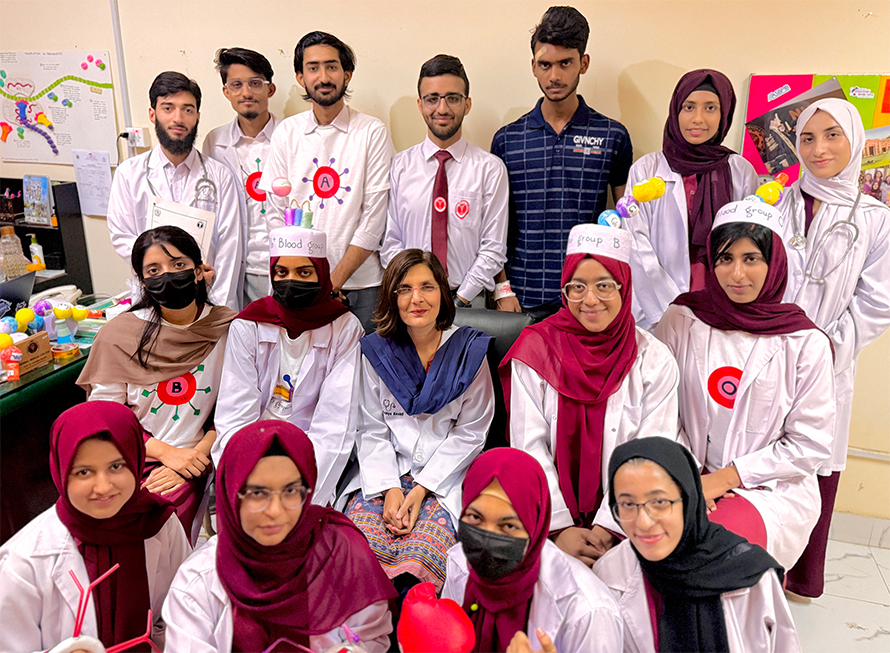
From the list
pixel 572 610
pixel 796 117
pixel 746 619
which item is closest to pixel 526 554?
pixel 572 610

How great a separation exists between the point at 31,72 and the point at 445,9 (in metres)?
2.69

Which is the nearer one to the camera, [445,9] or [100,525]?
[100,525]

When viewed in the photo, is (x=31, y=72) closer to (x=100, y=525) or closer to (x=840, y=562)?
(x=100, y=525)

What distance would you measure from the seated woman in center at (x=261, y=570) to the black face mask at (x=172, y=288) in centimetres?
96

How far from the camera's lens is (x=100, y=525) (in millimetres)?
1698

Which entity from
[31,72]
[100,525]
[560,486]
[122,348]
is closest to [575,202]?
[560,486]

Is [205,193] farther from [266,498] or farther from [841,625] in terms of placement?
[841,625]

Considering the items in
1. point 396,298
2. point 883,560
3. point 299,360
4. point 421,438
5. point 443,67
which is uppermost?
point 443,67

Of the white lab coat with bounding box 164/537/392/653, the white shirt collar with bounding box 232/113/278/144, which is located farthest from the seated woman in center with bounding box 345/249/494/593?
the white shirt collar with bounding box 232/113/278/144

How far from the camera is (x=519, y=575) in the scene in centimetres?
155

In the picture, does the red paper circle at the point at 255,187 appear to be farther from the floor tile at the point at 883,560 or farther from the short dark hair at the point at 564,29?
the floor tile at the point at 883,560

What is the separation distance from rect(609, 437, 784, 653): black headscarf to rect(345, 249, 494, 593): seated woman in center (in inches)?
32.1

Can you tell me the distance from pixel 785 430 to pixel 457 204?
1700mm

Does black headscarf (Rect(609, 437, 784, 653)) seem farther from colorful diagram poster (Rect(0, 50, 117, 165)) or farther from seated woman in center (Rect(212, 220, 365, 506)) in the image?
colorful diagram poster (Rect(0, 50, 117, 165))
